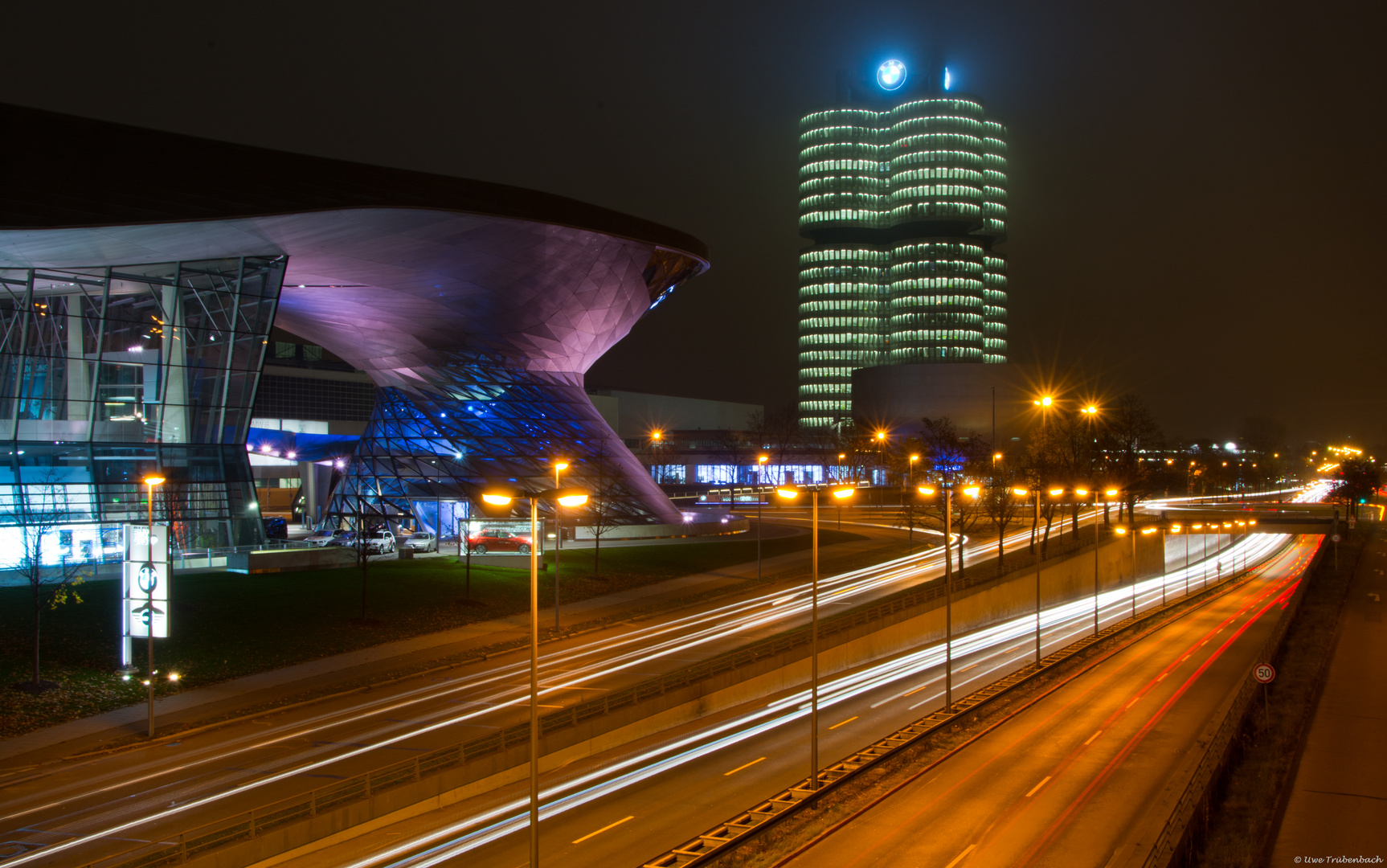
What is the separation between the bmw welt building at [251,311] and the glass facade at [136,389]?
0.25 feet

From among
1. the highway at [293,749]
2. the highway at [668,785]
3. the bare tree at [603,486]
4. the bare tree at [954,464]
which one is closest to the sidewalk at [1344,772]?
the highway at [668,785]

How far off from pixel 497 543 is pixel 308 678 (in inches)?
959

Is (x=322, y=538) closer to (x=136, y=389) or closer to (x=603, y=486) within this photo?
(x=136, y=389)

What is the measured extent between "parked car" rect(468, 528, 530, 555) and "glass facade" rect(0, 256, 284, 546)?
10521 millimetres

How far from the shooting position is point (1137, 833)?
56.2 ft

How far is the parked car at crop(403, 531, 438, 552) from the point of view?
50.5 meters

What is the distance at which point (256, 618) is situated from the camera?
32469mm

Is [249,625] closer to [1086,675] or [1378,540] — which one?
[1086,675]

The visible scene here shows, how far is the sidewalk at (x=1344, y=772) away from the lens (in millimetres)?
17953

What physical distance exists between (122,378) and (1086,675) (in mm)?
38743

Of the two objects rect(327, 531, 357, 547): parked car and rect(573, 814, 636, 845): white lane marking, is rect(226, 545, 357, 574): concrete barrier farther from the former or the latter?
rect(573, 814, 636, 845): white lane marking

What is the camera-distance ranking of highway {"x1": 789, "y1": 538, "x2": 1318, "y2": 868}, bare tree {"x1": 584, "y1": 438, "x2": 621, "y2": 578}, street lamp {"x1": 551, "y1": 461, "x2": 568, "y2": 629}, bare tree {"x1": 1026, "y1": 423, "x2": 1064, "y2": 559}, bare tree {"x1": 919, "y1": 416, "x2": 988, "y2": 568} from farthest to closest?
bare tree {"x1": 919, "y1": 416, "x2": 988, "y2": 568}
bare tree {"x1": 1026, "y1": 423, "x2": 1064, "y2": 559}
bare tree {"x1": 584, "y1": 438, "x2": 621, "y2": 578}
street lamp {"x1": 551, "y1": 461, "x2": 568, "y2": 629}
highway {"x1": 789, "y1": 538, "x2": 1318, "y2": 868}

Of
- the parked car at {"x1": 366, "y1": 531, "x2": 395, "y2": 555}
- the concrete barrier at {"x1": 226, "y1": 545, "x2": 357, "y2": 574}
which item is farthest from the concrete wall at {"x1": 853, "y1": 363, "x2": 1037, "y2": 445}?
the concrete barrier at {"x1": 226, "y1": 545, "x2": 357, "y2": 574}

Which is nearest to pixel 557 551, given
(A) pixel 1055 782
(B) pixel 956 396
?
(A) pixel 1055 782
